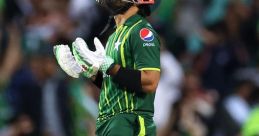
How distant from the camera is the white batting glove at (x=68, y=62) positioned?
20.2 feet

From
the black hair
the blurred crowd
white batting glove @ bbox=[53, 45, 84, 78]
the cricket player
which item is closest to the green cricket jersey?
the cricket player

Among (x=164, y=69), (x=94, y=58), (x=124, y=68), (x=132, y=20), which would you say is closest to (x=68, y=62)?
(x=94, y=58)

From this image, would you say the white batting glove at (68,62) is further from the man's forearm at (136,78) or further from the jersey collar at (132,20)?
the jersey collar at (132,20)

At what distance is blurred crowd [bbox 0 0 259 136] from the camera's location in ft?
36.6

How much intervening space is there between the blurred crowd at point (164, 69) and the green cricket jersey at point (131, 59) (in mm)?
4616

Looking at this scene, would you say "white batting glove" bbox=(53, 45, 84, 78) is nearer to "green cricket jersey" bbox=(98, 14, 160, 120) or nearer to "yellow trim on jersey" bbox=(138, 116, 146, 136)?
"green cricket jersey" bbox=(98, 14, 160, 120)

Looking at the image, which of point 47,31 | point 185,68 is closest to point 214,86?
point 185,68

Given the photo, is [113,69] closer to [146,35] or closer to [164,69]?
[146,35]

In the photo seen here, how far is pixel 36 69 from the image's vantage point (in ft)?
37.5

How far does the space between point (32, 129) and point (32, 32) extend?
1.46 m

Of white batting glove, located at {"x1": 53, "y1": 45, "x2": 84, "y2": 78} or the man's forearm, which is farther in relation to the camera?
white batting glove, located at {"x1": 53, "y1": 45, "x2": 84, "y2": 78}

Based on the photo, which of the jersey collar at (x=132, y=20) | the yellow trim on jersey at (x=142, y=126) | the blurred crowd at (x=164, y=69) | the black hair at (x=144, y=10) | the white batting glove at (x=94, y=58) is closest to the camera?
the white batting glove at (x=94, y=58)


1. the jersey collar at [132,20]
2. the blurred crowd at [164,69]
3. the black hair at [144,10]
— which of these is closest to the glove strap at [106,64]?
the jersey collar at [132,20]

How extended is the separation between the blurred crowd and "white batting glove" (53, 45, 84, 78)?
15.1ft
